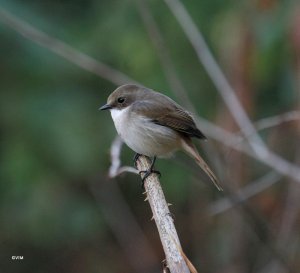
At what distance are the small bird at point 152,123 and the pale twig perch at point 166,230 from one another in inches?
50.5

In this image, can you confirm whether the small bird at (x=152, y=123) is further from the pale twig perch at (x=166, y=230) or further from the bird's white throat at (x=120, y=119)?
the pale twig perch at (x=166, y=230)

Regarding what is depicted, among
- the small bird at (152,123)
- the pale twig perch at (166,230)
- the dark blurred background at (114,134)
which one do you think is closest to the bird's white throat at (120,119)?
the small bird at (152,123)

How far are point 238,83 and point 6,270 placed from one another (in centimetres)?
350

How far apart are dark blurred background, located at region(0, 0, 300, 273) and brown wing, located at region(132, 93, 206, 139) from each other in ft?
3.53

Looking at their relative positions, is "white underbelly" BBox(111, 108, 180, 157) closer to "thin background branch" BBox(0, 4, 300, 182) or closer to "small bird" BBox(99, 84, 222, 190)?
"small bird" BBox(99, 84, 222, 190)

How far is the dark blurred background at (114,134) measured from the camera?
666cm

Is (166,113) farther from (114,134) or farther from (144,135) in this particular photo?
(114,134)

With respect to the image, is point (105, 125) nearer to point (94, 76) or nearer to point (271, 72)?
point (94, 76)

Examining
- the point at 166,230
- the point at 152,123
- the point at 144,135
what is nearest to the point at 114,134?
the point at 152,123

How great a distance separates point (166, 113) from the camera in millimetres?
5535

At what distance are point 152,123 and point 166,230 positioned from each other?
241 cm

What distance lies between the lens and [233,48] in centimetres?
649

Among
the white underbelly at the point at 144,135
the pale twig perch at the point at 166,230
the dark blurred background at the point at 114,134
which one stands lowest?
the pale twig perch at the point at 166,230

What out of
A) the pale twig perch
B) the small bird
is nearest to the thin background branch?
the small bird
